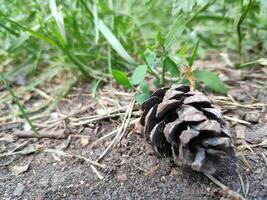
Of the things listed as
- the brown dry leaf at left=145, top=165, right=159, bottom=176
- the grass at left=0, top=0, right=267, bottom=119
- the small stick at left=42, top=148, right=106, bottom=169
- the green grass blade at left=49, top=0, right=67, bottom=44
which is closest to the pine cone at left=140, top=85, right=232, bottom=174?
the brown dry leaf at left=145, top=165, right=159, bottom=176

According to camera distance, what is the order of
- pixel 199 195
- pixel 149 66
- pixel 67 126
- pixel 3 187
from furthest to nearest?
pixel 67 126
pixel 149 66
pixel 3 187
pixel 199 195

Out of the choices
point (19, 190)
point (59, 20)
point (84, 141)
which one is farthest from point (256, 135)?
point (59, 20)

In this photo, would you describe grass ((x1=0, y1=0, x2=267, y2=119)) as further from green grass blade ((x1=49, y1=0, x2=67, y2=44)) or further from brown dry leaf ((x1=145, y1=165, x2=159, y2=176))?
brown dry leaf ((x1=145, y1=165, x2=159, y2=176))

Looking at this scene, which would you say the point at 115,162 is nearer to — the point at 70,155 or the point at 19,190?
the point at 70,155

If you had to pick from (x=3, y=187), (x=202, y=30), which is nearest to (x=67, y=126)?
(x=3, y=187)

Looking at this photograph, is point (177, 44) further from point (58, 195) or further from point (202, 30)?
point (58, 195)
